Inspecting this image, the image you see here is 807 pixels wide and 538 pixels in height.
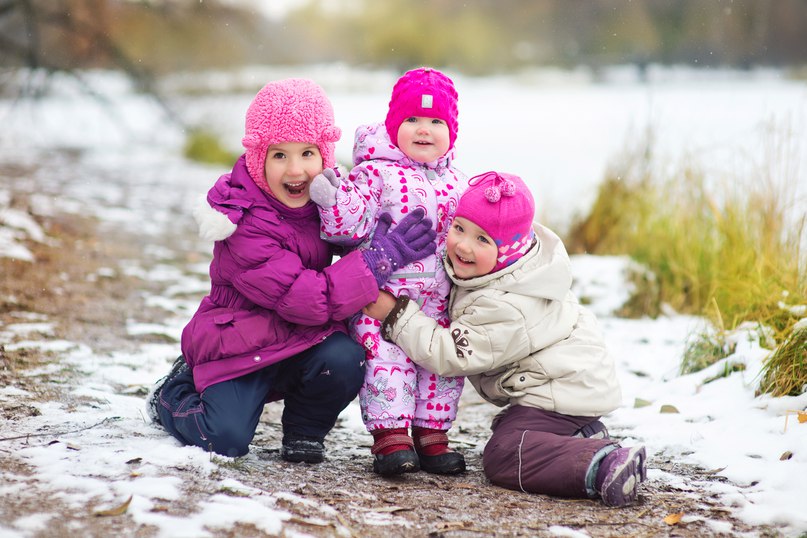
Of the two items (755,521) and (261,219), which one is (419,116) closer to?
(261,219)

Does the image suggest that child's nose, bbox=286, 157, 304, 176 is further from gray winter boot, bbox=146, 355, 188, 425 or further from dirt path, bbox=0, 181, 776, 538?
dirt path, bbox=0, 181, 776, 538

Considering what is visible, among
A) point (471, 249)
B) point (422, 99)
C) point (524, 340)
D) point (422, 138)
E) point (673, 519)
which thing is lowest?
point (673, 519)

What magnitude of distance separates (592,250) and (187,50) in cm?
778

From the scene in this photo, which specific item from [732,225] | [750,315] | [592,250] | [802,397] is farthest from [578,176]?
[802,397]

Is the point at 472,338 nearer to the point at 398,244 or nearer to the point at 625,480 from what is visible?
the point at 398,244

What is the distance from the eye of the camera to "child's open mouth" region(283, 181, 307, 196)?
263cm

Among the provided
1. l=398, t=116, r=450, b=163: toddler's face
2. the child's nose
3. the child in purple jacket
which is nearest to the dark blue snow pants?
the child in purple jacket

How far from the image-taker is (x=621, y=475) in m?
2.43

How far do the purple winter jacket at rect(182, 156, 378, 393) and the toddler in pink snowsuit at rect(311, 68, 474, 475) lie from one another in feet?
0.38

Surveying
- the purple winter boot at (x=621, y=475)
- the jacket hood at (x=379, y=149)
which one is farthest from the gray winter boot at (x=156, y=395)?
the purple winter boot at (x=621, y=475)

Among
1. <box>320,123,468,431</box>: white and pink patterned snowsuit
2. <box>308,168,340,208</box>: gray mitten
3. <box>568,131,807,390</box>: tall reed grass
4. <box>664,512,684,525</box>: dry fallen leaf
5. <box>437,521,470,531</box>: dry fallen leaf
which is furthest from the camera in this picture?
<box>568,131,807,390</box>: tall reed grass

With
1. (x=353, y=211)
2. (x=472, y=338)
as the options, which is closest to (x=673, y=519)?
(x=472, y=338)

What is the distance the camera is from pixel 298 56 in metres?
16.3

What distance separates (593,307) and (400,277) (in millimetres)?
2615
